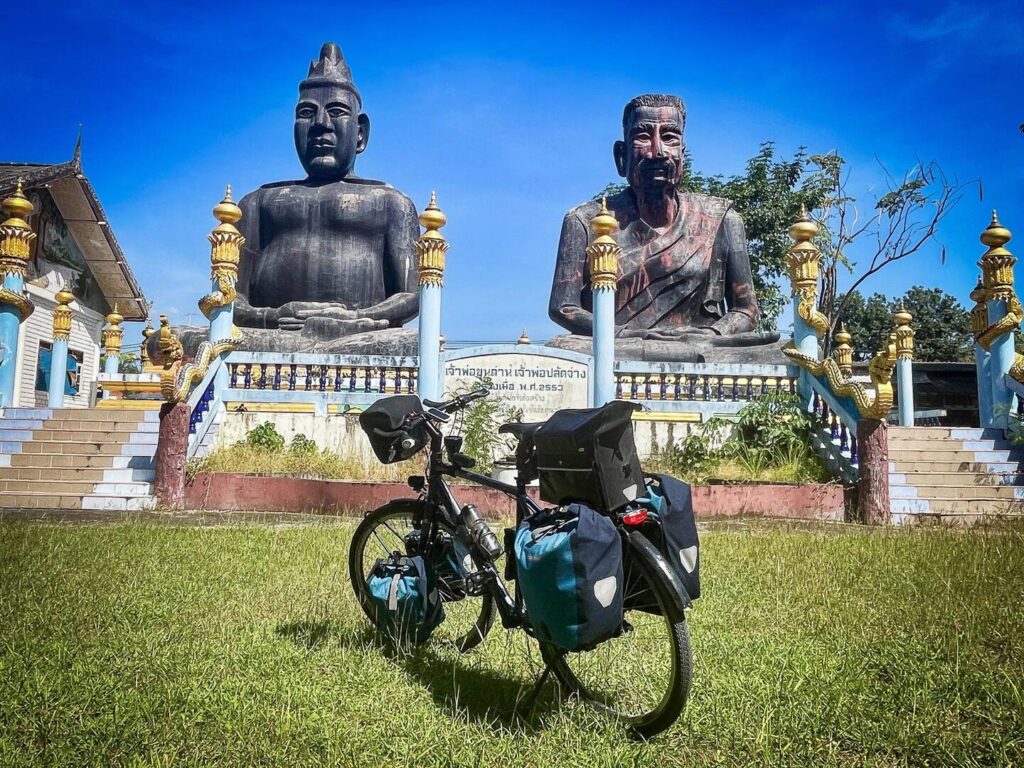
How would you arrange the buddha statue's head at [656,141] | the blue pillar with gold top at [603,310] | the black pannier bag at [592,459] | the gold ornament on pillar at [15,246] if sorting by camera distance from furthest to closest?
1. the buddha statue's head at [656,141]
2. the gold ornament on pillar at [15,246]
3. the blue pillar with gold top at [603,310]
4. the black pannier bag at [592,459]

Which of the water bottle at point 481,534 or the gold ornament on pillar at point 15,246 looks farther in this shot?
the gold ornament on pillar at point 15,246

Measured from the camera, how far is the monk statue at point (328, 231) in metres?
14.5

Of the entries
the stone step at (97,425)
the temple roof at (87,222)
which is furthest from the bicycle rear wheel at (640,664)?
the temple roof at (87,222)

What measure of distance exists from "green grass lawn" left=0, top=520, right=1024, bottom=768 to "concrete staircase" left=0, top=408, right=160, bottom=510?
3997 millimetres

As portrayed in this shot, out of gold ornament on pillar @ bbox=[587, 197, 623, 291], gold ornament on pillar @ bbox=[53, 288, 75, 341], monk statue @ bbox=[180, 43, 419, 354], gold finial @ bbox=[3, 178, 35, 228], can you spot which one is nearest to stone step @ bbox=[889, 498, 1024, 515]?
gold ornament on pillar @ bbox=[587, 197, 623, 291]

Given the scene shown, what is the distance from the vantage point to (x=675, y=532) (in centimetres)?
233

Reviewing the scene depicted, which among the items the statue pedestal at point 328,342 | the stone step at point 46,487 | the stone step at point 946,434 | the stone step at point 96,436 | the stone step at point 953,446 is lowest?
the stone step at point 46,487

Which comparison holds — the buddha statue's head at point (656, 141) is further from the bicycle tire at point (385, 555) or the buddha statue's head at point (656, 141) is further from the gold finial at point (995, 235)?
the bicycle tire at point (385, 555)

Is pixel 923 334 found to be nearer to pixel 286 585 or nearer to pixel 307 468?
pixel 307 468

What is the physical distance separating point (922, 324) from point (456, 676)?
34.9m

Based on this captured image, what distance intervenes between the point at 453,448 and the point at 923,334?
35005 millimetres

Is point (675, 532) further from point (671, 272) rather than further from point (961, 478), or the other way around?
point (671, 272)

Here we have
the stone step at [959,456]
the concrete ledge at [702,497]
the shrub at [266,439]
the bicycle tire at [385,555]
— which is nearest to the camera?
the bicycle tire at [385,555]

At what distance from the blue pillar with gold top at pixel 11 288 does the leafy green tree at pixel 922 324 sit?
29251mm
